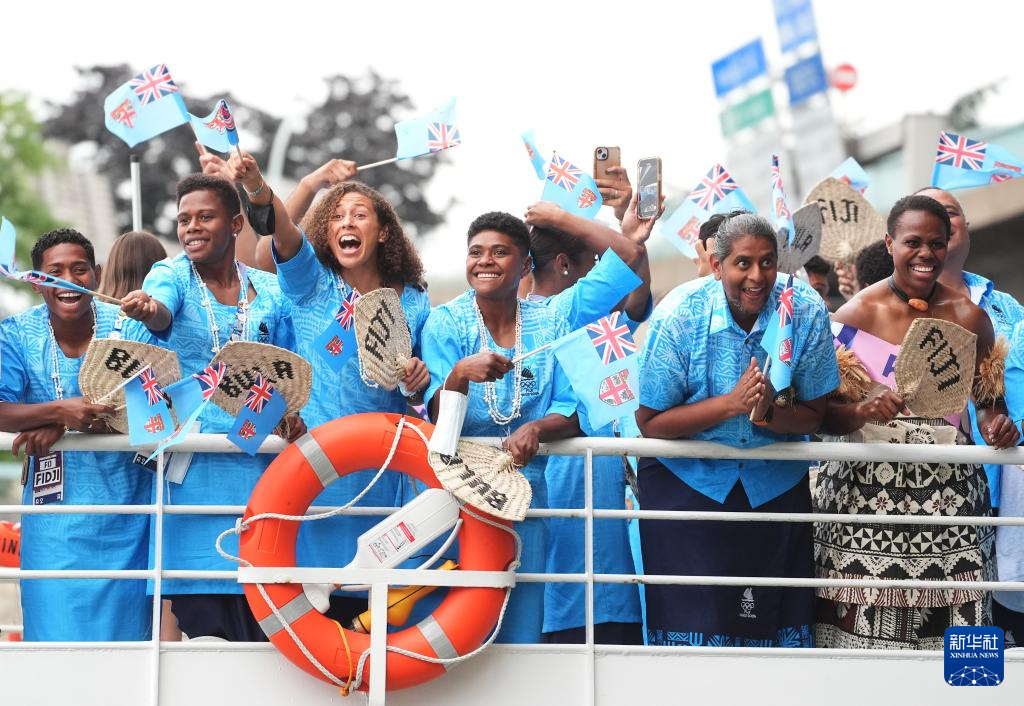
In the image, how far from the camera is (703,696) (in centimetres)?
419

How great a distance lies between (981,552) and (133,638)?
2.82 metres

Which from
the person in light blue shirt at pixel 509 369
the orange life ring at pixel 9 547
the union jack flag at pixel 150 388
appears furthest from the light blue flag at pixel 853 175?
the orange life ring at pixel 9 547

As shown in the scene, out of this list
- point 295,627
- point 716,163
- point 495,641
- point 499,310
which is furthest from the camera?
point 716,163

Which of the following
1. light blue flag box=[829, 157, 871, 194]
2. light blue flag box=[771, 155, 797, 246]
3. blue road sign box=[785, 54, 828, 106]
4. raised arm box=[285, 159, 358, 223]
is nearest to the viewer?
light blue flag box=[771, 155, 797, 246]

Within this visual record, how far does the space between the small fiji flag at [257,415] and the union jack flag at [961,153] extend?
9.92ft

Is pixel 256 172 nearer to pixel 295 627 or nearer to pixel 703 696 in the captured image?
pixel 295 627

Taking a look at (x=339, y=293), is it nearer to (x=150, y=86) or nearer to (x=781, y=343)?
(x=150, y=86)

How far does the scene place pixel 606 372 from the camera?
4043 mm

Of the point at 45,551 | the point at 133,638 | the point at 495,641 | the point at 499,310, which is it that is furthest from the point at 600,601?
the point at 45,551

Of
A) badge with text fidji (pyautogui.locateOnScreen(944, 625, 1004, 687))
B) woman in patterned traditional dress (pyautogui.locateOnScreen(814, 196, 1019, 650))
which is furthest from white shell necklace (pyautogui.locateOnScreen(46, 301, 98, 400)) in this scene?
badge with text fidji (pyautogui.locateOnScreen(944, 625, 1004, 687))

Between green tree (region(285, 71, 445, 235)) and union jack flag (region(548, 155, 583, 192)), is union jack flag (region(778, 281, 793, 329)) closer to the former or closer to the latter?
union jack flag (region(548, 155, 583, 192))

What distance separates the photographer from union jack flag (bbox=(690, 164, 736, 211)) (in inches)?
208

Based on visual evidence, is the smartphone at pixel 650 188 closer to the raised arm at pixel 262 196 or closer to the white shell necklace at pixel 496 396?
the white shell necklace at pixel 496 396

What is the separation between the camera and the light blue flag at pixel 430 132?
5.09 m
